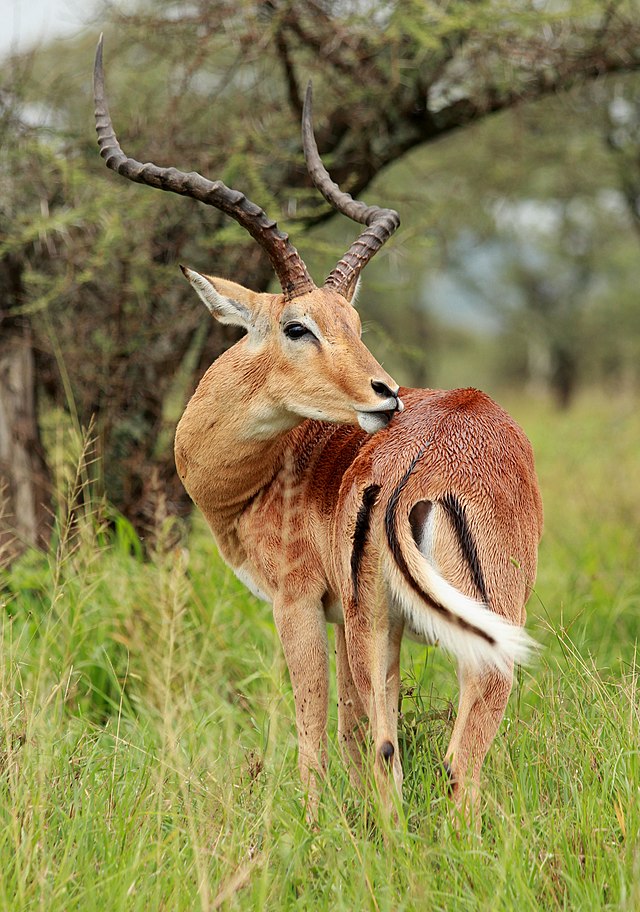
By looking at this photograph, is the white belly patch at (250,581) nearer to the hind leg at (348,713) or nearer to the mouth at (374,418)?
the hind leg at (348,713)

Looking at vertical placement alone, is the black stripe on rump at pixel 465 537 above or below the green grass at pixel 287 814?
above

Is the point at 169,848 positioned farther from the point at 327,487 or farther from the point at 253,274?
the point at 253,274

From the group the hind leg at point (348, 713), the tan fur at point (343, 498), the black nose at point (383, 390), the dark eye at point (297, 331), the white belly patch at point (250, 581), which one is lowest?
the hind leg at point (348, 713)

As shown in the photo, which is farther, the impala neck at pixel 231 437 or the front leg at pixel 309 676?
the impala neck at pixel 231 437

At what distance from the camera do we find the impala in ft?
8.93

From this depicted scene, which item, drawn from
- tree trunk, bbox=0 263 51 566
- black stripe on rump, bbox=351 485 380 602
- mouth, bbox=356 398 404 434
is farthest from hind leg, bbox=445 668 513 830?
tree trunk, bbox=0 263 51 566

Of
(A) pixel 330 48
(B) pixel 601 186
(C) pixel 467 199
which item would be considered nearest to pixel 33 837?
(A) pixel 330 48

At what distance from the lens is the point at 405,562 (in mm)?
2684

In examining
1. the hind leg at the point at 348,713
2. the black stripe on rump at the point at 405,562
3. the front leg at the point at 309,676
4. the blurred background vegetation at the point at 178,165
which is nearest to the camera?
the black stripe on rump at the point at 405,562

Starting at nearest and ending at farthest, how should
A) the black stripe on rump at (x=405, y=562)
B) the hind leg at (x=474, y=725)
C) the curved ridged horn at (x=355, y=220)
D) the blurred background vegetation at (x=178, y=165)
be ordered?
the black stripe on rump at (x=405, y=562) < the hind leg at (x=474, y=725) < the curved ridged horn at (x=355, y=220) < the blurred background vegetation at (x=178, y=165)

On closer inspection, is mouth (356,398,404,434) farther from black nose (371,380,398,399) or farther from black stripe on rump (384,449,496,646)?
black stripe on rump (384,449,496,646)

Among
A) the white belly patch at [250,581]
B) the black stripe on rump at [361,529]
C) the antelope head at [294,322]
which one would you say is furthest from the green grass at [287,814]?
the antelope head at [294,322]

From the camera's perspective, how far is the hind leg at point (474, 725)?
2.68m

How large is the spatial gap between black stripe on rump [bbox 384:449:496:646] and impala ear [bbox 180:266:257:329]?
3.48ft
